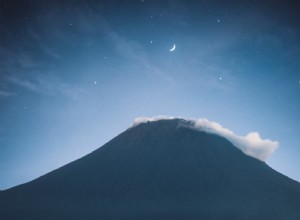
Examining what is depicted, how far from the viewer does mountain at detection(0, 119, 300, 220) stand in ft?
252

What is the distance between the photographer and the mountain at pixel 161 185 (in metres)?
76.9

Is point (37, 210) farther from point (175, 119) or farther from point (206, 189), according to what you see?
point (175, 119)

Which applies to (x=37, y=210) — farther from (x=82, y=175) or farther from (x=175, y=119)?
(x=175, y=119)

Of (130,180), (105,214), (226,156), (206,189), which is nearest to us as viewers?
(105,214)

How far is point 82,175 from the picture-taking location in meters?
104

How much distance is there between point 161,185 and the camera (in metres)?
95.5

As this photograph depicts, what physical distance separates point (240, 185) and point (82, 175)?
47.7m

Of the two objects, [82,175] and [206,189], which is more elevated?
[82,175]

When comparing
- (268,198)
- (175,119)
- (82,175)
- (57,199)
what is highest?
(175,119)

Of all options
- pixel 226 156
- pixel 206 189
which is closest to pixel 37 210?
pixel 206 189

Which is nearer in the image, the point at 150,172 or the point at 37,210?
the point at 37,210

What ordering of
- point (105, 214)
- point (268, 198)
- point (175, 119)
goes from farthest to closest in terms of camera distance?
point (175, 119) < point (268, 198) < point (105, 214)

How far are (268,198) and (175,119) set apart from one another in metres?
55.2

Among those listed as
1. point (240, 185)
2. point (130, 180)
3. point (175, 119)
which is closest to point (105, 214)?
point (130, 180)
